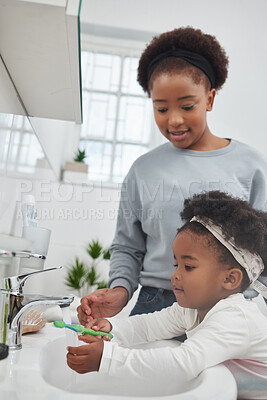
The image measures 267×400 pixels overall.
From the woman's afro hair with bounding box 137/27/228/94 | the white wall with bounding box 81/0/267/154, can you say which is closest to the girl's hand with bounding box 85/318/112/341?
the woman's afro hair with bounding box 137/27/228/94

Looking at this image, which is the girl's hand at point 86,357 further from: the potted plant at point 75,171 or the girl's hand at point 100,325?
the potted plant at point 75,171

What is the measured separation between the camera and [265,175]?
710mm

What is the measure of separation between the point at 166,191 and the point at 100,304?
24 cm

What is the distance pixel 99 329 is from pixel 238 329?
242 mm

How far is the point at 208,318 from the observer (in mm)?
512

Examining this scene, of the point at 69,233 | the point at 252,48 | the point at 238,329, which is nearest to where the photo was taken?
the point at 238,329

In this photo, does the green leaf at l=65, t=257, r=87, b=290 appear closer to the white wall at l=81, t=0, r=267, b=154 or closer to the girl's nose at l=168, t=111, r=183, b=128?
the white wall at l=81, t=0, r=267, b=154

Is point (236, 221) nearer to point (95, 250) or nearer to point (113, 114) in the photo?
point (95, 250)

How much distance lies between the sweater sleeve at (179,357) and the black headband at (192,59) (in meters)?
0.44

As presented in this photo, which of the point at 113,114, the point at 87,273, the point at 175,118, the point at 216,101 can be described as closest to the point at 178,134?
the point at 175,118

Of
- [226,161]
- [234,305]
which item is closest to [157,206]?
[226,161]

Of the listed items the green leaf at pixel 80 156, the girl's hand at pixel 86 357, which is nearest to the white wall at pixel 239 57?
the green leaf at pixel 80 156

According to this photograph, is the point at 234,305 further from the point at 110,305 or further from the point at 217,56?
the point at 217,56

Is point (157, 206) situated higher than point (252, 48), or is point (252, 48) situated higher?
point (252, 48)
